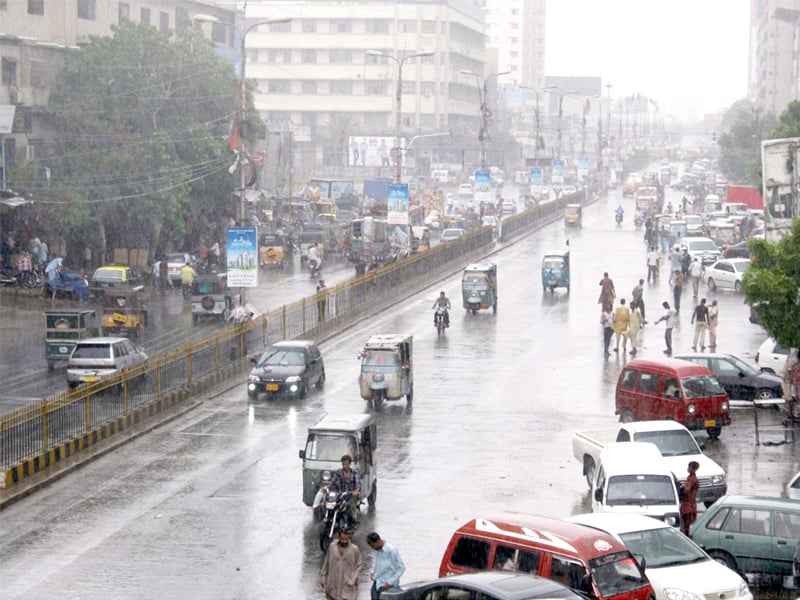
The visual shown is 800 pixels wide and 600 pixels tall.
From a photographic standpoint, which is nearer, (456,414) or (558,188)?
(456,414)

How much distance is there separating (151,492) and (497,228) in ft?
184

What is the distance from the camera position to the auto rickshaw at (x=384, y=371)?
3212 cm

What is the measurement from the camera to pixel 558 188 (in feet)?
401

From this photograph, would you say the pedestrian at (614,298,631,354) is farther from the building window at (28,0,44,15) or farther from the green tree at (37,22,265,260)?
the building window at (28,0,44,15)

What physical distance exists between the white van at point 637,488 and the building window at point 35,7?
177 feet

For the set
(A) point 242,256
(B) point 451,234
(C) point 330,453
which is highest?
(B) point 451,234

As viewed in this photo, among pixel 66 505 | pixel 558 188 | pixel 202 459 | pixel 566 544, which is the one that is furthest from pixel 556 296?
pixel 558 188

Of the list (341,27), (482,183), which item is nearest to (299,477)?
(482,183)

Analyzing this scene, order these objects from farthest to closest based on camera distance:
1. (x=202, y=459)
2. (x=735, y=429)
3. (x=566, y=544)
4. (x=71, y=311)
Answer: (x=71, y=311)
(x=735, y=429)
(x=202, y=459)
(x=566, y=544)

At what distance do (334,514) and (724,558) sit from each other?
579 centimetres

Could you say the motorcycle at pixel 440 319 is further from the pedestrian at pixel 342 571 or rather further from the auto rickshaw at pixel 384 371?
the pedestrian at pixel 342 571

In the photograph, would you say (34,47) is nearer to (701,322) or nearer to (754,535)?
(701,322)

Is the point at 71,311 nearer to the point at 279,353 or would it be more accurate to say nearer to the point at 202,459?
the point at 279,353

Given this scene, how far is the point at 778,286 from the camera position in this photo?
27.7m
